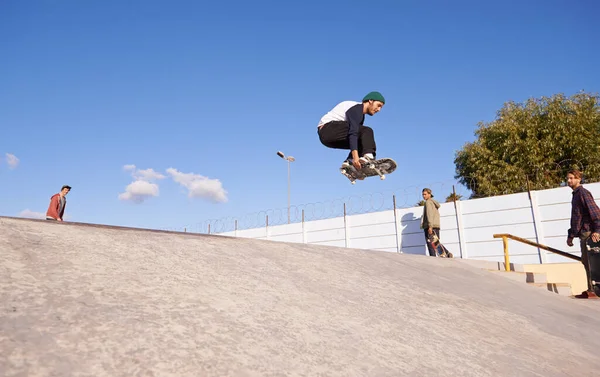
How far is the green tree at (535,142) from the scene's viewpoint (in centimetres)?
1825

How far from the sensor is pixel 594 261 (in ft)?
17.5

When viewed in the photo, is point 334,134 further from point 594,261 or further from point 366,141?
point 594,261

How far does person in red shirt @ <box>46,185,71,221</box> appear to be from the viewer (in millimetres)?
6703

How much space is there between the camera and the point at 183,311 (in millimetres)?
1449

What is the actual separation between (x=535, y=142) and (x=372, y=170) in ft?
56.9

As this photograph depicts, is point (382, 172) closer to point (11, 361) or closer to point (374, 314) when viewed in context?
point (374, 314)

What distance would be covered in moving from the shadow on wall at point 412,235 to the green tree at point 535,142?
8648mm

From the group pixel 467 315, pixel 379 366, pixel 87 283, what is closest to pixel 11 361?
pixel 87 283

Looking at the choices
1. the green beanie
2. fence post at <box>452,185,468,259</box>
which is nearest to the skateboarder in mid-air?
the green beanie

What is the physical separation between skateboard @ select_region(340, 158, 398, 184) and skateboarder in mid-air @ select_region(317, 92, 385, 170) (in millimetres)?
142

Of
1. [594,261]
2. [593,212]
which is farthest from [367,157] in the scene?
[594,261]

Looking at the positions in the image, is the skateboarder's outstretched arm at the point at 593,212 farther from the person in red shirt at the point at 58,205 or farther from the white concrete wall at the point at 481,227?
the person in red shirt at the point at 58,205

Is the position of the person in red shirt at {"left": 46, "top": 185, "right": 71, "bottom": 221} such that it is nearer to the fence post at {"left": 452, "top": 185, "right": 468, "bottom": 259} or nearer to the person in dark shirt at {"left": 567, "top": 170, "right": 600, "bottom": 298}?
the person in dark shirt at {"left": 567, "top": 170, "right": 600, "bottom": 298}

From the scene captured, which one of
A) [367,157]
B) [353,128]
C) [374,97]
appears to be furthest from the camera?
[367,157]
